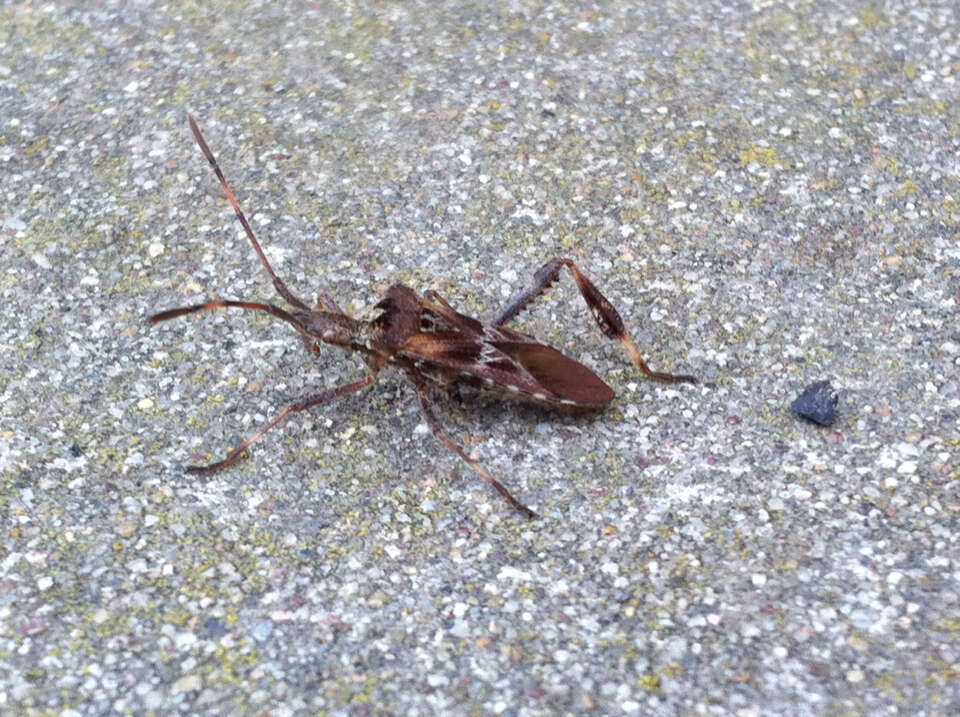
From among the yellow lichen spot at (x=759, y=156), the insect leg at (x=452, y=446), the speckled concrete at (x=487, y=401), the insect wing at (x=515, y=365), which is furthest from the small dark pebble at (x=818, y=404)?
the yellow lichen spot at (x=759, y=156)

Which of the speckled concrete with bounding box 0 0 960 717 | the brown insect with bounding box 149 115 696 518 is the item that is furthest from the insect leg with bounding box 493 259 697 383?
the brown insect with bounding box 149 115 696 518

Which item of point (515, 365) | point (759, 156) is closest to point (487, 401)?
point (515, 365)

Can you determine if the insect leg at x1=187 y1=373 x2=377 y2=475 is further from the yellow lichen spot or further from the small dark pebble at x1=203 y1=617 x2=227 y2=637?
the yellow lichen spot

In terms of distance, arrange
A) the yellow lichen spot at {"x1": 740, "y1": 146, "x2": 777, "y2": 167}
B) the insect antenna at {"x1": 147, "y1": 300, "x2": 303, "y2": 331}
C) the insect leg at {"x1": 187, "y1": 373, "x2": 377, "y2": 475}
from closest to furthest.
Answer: the insect antenna at {"x1": 147, "y1": 300, "x2": 303, "y2": 331}, the insect leg at {"x1": 187, "y1": 373, "x2": 377, "y2": 475}, the yellow lichen spot at {"x1": 740, "y1": 146, "x2": 777, "y2": 167}

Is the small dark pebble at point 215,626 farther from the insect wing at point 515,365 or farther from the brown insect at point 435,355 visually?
the insect wing at point 515,365

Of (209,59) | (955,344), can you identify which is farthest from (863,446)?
(209,59)

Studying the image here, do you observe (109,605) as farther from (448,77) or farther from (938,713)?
(448,77)
